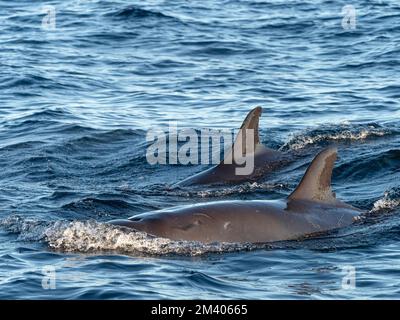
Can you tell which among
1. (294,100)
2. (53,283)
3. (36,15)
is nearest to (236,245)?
(53,283)

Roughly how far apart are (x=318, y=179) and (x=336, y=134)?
700cm

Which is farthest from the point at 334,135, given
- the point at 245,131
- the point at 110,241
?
the point at 110,241

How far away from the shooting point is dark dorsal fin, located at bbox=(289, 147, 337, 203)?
13336 mm

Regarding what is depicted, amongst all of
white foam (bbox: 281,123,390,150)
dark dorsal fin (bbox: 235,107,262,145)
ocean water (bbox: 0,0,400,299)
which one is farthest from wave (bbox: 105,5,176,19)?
dark dorsal fin (bbox: 235,107,262,145)

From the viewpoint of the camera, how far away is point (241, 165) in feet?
56.3

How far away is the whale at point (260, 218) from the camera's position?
12422 mm

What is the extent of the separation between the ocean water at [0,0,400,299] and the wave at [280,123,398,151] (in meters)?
0.05

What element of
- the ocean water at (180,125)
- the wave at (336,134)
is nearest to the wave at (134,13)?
the ocean water at (180,125)

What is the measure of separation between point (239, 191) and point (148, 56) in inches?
499

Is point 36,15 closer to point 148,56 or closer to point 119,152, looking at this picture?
point 148,56

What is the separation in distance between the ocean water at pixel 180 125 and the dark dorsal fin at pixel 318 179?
2.09 ft

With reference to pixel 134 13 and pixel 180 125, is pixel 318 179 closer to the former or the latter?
pixel 180 125

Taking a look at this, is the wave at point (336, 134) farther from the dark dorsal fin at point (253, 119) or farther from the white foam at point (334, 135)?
the dark dorsal fin at point (253, 119)
